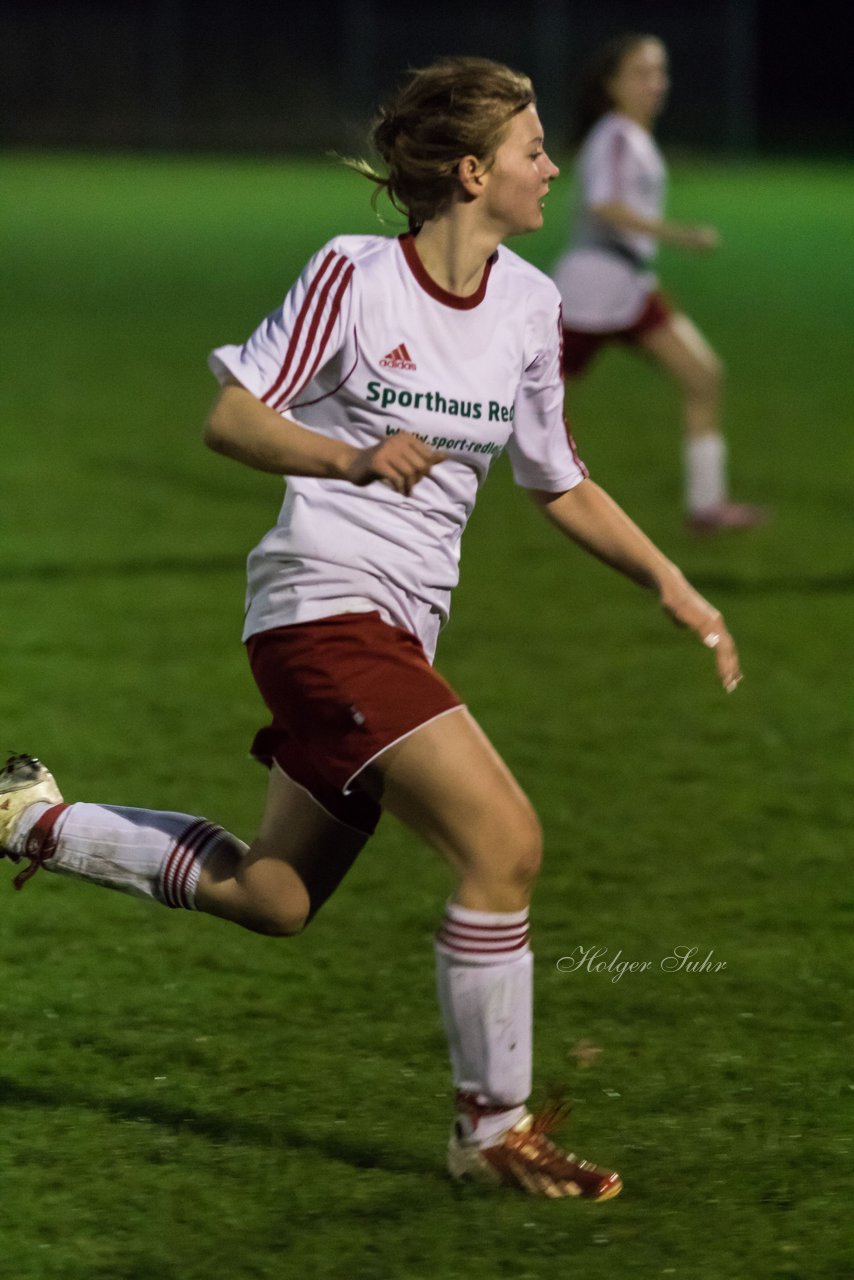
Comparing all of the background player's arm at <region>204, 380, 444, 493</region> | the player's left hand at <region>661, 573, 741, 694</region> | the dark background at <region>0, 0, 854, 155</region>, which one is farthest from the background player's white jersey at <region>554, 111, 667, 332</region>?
the dark background at <region>0, 0, 854, 155</region>

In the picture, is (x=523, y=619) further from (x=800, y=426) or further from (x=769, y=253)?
(x=769, y=253)

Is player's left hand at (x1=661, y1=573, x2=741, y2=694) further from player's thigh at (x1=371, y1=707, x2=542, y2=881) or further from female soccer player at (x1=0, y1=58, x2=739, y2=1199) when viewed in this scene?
Result: player's thigh at (x1=371, y1=707, x2=542, y2=881)

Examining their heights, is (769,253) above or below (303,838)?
below

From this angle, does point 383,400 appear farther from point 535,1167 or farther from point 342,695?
Result: point 535,1167

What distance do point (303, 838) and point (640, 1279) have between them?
3.29 feet

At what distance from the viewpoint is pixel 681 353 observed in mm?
10797

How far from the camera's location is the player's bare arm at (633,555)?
433cm

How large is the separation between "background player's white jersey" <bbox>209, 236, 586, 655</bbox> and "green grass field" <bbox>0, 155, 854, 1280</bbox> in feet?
3.21

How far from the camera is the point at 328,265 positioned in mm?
4004

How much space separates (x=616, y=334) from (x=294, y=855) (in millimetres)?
6865

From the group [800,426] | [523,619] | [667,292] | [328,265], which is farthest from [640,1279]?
[667,292]

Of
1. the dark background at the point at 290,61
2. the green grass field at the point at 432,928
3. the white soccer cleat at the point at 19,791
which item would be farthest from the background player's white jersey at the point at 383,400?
the dark background at the point at 290,61

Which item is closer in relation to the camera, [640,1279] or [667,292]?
[640,1279]

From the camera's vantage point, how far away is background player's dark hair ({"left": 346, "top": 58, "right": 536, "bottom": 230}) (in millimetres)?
4051
